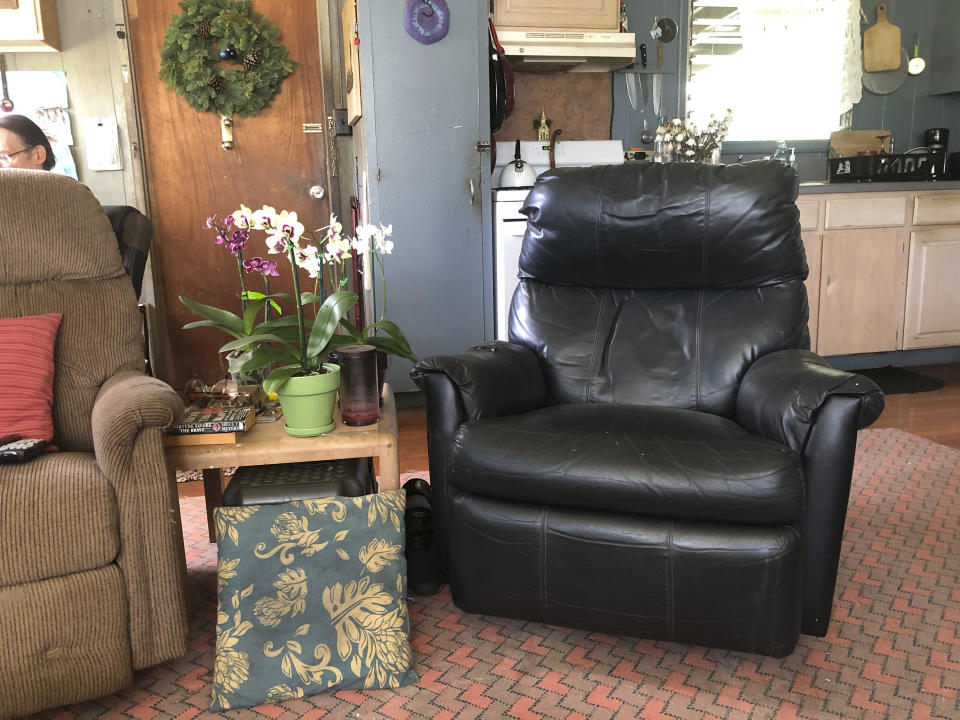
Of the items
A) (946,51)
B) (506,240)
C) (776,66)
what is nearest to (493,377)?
(506,240)

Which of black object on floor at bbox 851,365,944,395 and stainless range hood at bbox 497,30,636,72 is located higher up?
stainless range hood at bbox 497,30,636,72

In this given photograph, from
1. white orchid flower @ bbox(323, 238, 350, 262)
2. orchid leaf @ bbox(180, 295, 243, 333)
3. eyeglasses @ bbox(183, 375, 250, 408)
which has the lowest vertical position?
eyeglasses @ bbox(183, 375, 250, 408)

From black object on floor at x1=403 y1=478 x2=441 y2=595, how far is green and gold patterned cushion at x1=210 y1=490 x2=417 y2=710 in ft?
0.90

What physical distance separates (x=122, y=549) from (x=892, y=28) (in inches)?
179

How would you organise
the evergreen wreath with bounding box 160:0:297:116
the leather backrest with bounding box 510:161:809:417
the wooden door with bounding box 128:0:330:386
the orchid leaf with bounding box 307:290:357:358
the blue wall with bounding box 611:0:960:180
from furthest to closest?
the blue wall with bounding box 611:0:960:180 → the wooden door with bounding box 128:0:330:386 → the evergreen wreath with bounding box 160:0:297:116 → the leather backrest with bounding box 510:161:809:417 → the orchid leaf with bounding box 307:290:357:358

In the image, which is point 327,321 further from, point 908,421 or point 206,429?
point 908,421

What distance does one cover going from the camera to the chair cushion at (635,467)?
56.1 inches

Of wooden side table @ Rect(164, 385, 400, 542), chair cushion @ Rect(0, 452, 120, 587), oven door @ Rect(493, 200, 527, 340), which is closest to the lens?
chair cushion @ Rect(0, 452, 120, 587)

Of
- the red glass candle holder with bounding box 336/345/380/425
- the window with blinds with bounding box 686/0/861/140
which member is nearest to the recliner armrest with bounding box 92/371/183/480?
the red glass candle holder with bounding box 336/345/380/425

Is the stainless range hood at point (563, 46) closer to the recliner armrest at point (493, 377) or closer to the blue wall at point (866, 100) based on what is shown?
the blue wall at point (866, 100)

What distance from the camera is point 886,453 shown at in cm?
282

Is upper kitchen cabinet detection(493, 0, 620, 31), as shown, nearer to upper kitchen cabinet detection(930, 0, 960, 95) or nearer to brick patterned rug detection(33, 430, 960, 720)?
upper kitchen cabinet detection(930, 0, 960, 95)

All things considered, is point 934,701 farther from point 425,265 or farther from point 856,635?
point 425,265

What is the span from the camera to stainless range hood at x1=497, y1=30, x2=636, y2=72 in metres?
3.47
